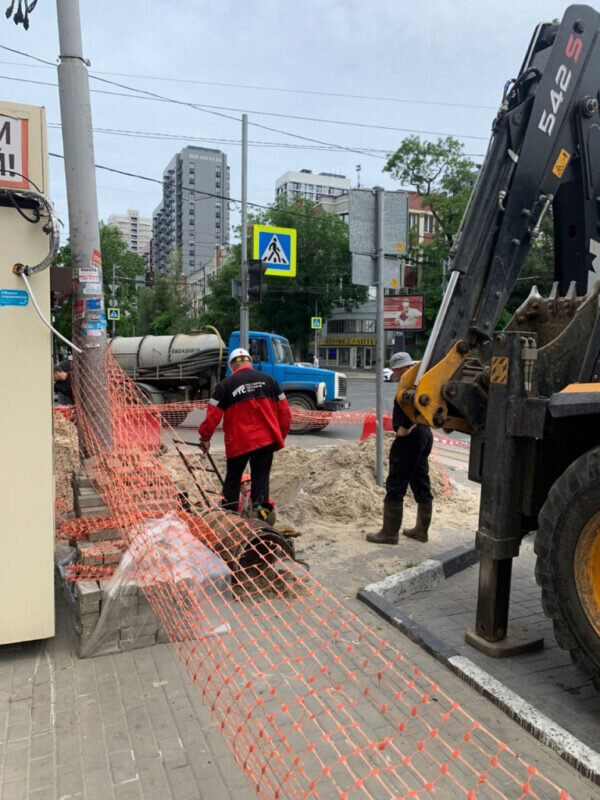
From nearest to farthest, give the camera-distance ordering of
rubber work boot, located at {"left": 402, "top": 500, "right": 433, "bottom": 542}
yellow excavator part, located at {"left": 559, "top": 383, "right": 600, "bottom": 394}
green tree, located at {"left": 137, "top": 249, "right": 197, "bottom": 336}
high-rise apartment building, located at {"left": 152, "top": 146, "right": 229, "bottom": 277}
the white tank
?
yellow excavator part, located at {"left": 559, "top": 383, "right": 600, "bottom": 394}
rubber work boot, located at {"left": 402, "top": 500, "right": 433, "bottom": 542}
the white tank
green tree, located at {"left": 137, "top": 249, "right": 197, "bottom": 336}
high-rise apartment building, located at {"left": 152, "top": 146, "right": 229, "bottom": 277}

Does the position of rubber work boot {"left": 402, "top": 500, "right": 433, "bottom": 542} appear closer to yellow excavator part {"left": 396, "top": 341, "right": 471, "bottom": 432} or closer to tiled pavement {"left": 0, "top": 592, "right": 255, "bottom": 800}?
yellow excavator part {"left": 396, "top": 341, "right": 471, "bottom": 432}

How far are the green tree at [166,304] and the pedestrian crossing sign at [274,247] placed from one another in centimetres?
4503

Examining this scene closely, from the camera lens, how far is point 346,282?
49562 millimetres

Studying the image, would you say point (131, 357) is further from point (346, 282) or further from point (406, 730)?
point (346, 282)

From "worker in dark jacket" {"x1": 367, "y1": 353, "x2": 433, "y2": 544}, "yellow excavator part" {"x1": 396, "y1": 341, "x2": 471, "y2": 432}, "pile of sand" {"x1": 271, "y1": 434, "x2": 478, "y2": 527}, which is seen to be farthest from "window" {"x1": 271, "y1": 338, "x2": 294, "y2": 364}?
"yellow excavator part" {"x1": 396, "y1": 341, "x2": 471, "y2": 432}

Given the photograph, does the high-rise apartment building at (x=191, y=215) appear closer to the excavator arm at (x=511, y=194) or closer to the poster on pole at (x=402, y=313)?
the poster on pole at (x=402, y=313)

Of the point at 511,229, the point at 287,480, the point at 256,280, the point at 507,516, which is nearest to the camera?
the point at 507,516

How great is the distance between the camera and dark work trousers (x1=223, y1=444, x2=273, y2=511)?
5.47m

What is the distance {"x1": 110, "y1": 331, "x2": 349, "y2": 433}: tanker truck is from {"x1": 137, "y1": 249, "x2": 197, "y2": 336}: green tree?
4107cm

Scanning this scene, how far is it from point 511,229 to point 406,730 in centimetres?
317

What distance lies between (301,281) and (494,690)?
4545 cm

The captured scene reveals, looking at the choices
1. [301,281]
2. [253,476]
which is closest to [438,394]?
[253,476]

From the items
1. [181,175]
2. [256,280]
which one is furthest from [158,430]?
[181,175]

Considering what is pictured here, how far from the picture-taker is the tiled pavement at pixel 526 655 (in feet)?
10.4
